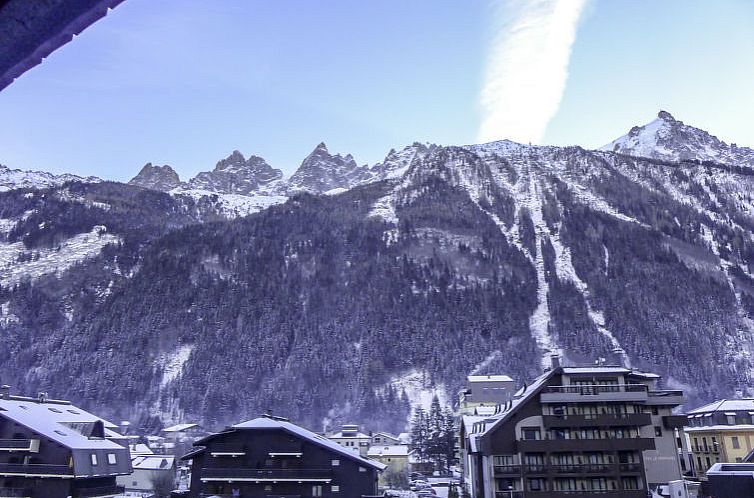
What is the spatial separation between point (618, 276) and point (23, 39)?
208762mm

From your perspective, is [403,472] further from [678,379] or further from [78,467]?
[678,379]

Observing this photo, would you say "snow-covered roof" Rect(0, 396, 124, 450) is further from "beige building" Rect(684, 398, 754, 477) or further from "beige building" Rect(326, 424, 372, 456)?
"beige building" Rect(684, 398, 754, 477)

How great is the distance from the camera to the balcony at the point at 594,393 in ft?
155

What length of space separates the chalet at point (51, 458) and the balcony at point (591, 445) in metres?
39.0

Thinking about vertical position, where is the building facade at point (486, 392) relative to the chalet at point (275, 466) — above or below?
above

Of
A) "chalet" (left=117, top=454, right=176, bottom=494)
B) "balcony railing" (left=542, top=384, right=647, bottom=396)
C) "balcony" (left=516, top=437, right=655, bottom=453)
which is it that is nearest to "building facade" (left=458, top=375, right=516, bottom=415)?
"chalet" (left=117, top=454, right=176, bottom=494)

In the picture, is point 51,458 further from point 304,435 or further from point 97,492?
point 304,435

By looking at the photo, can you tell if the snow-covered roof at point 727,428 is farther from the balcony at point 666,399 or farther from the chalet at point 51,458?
the chalet at point 51,458

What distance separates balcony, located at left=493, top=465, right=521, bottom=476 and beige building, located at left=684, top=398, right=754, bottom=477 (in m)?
32.9

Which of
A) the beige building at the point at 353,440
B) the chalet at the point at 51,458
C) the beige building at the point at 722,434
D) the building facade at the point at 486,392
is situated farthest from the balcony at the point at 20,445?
the building facade at the point at 486,392

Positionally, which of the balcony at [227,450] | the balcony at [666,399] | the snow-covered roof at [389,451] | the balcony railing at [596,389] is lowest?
the snow-covered roof at [389,451]

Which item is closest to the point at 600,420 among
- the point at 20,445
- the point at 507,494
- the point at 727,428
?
the point at 507,494

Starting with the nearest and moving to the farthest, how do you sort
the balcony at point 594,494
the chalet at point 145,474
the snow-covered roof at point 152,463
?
the balcony at point 594,494, the chalet at point 145,474, the snow-covered roof at point 152,463

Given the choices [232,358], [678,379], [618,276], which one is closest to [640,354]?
[678,379]
